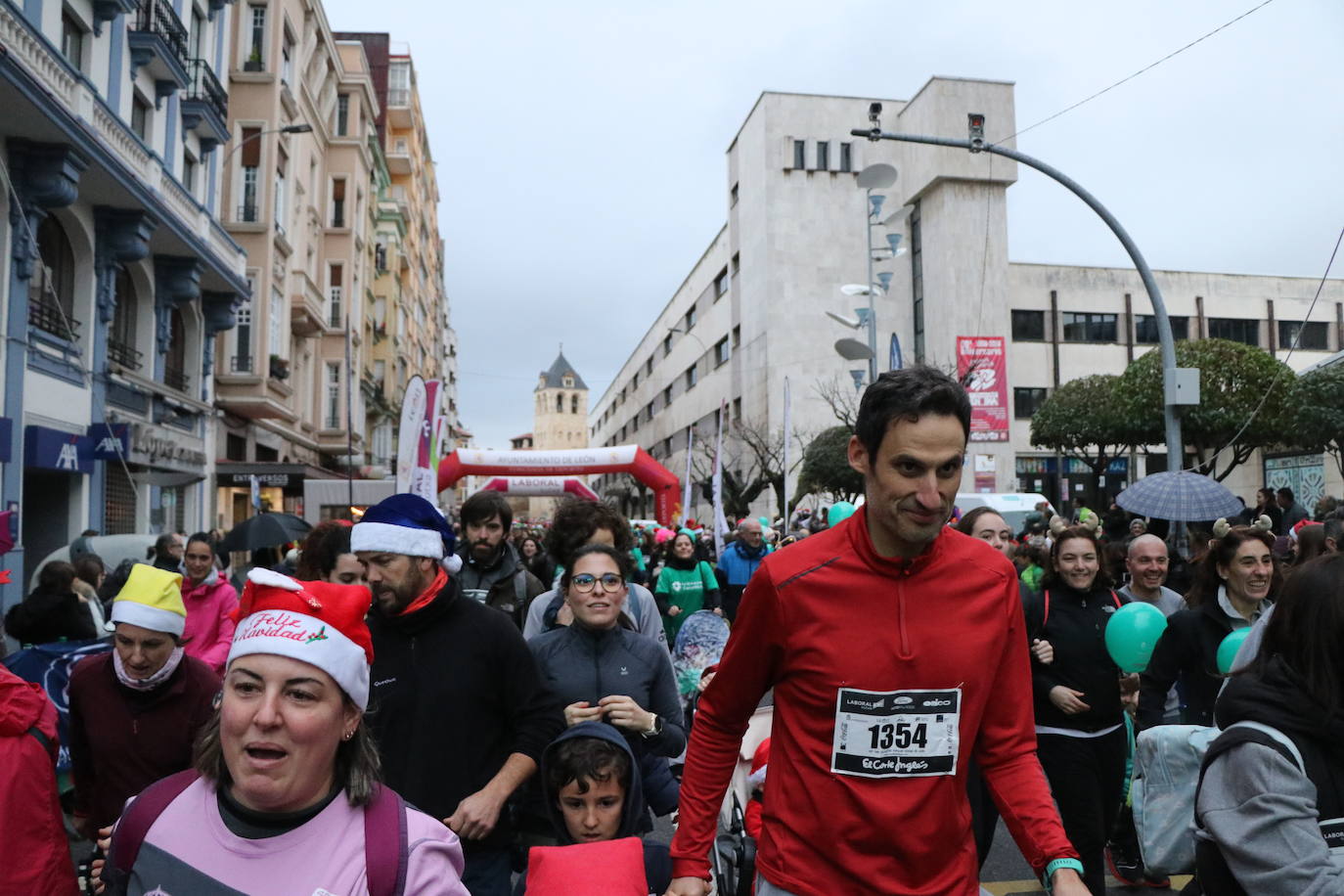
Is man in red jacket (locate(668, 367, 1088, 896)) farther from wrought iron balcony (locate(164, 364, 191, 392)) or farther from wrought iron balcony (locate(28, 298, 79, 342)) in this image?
wrought iron balcony (locate(164, 364, 191, 392))

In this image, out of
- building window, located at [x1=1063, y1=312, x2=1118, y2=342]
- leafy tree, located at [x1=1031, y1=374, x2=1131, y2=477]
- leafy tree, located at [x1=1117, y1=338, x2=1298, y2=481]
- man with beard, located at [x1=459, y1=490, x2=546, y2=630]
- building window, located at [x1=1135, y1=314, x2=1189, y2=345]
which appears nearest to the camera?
man with beard, located at [x1=459, y1=490, x2=546, y2=630]

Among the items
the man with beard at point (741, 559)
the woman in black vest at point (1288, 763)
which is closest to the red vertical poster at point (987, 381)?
the man with beard at point (741, 559)

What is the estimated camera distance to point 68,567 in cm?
663

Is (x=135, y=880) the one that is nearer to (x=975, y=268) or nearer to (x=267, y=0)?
(x=267, y=0)

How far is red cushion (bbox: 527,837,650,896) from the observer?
3053 millimetres

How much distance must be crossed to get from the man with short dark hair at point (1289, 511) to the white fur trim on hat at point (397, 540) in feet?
40.3

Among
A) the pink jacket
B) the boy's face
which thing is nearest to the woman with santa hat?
the boy's face

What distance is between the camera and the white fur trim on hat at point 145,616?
3938 mm

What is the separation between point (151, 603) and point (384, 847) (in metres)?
2.54

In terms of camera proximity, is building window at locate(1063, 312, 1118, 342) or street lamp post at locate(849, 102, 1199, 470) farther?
building window at locate(1063, 312, 1118, 342)

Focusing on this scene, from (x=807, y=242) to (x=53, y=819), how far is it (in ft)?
163

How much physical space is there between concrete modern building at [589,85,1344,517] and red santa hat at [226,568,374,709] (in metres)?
43.8

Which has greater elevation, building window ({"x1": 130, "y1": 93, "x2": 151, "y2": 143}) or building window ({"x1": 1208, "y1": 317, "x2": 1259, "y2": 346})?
building window ({"x1": 1208, "y1": 317, "x2": 1259, "y2": 346})

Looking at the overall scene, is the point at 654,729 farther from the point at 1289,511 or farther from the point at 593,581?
the point at 1289,511
